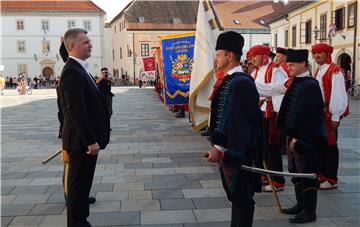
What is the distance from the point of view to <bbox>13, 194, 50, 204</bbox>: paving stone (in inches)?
206

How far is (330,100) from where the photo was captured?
5.28 metres

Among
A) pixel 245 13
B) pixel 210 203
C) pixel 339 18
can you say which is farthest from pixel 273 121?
pixel 245 13

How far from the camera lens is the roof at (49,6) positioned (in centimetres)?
6097

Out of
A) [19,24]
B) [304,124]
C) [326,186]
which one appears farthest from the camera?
[19,24]

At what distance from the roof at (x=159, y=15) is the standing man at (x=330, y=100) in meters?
51.9

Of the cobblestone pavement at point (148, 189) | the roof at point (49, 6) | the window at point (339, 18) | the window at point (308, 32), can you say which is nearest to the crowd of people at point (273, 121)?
the cobblestone pavement at point (148, 189)

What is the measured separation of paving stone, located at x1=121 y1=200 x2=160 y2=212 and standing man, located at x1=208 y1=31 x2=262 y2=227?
1582 mm

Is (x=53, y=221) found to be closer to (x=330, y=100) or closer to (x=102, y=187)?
(x=102, y=187)

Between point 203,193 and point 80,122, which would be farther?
point 203,193

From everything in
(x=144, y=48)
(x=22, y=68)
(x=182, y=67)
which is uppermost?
(x=144, y=48)

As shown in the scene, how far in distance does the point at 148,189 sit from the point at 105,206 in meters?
0.84

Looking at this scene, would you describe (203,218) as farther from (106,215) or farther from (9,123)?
(9,123)

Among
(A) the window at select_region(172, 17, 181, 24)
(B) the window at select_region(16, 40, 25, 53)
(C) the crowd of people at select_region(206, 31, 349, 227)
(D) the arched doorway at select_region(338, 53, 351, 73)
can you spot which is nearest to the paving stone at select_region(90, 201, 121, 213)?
(C) the crowd of people at select_region(206, 31, 349, 227)

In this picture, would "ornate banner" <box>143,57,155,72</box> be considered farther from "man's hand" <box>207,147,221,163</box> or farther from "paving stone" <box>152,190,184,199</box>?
"man's hand" <box>207,147,221,163</box>
